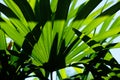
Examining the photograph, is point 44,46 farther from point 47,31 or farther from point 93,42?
point 93,42

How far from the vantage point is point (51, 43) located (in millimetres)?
1370

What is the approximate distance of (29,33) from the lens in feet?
4.37

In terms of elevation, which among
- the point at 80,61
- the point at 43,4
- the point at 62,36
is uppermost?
the point at 43,4

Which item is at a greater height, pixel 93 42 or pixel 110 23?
pixel 110 23

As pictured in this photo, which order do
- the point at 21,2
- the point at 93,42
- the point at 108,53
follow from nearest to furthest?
the point at 21,2 < the point at 93,42 < the point at 108,53

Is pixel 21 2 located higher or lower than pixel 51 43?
higher

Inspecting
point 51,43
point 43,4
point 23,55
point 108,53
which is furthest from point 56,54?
point 108,53

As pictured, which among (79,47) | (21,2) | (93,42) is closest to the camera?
(21,2)

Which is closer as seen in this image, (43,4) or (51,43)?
(43,4)

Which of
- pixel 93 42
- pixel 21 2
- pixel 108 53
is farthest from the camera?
pixel 108 53

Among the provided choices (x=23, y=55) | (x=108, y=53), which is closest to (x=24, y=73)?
(x=23, y=55)

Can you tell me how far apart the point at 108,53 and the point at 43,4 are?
0.65 m

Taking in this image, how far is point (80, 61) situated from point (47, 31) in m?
0.28

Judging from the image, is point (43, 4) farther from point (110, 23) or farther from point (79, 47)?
point (110, 23)
